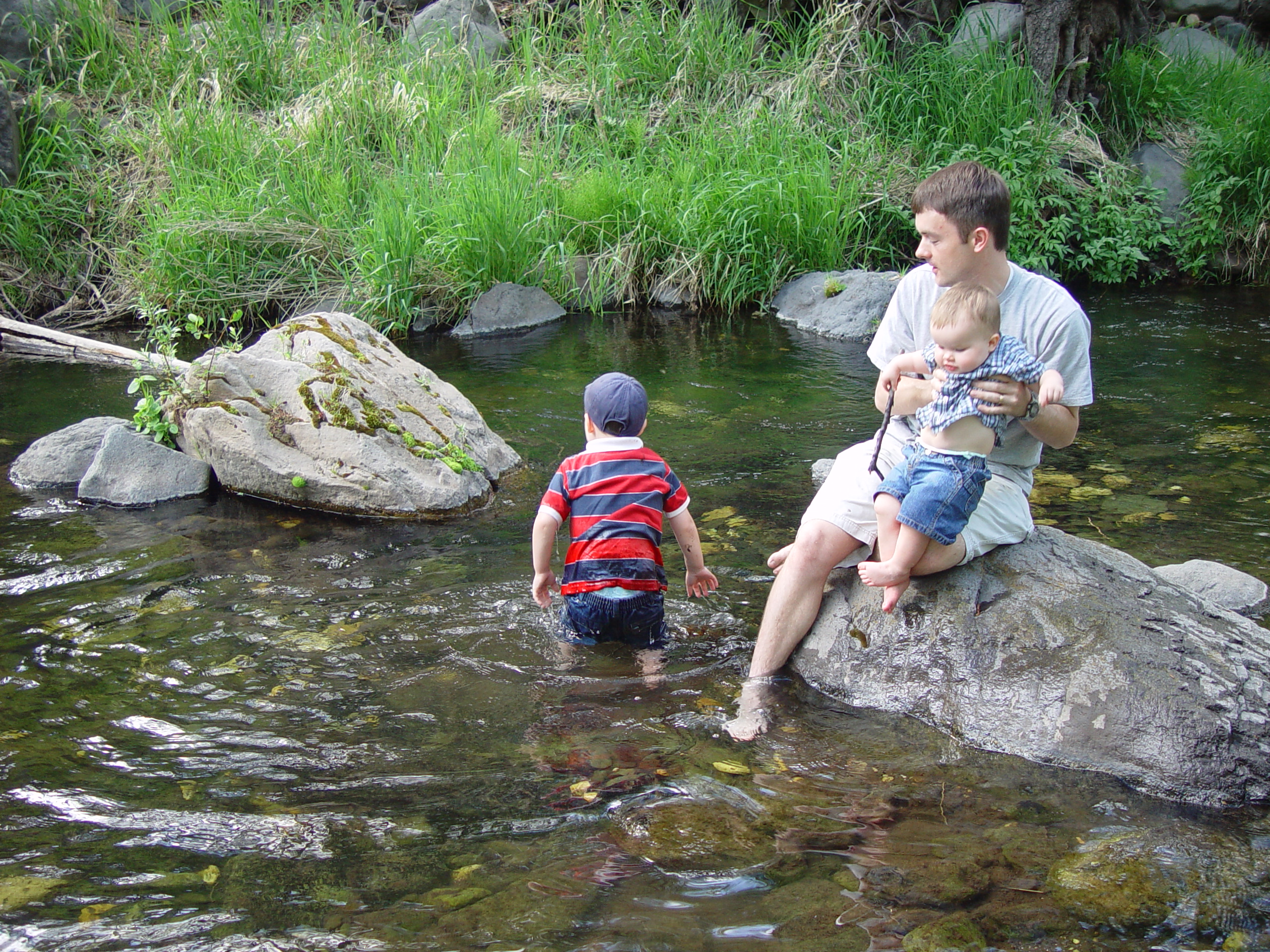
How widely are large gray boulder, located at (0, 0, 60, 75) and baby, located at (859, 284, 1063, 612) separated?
12181 millimetres

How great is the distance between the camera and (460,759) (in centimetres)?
322

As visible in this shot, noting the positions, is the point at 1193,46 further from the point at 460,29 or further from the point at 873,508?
the point at 873,508

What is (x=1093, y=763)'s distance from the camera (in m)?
3.11

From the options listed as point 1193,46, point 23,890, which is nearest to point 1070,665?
point 23,890

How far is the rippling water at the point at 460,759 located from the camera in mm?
2479

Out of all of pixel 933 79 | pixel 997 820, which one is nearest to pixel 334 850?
pixel 997 820

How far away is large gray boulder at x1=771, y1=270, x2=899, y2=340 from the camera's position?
9.44m

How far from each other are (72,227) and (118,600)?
8110mm

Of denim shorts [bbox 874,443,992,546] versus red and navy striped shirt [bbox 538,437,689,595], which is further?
red and navy striped shirt [bbox 538,437,689,595]

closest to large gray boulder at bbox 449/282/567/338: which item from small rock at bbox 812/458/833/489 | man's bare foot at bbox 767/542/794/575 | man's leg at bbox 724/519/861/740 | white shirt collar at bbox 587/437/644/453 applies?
small rock at bbox 812/458/833/489

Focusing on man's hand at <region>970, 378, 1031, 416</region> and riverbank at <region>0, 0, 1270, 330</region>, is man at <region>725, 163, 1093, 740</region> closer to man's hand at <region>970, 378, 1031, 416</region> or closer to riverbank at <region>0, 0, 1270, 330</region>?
man's hand at <region>970, 378, 1031, 416</region>

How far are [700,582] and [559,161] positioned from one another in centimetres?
841

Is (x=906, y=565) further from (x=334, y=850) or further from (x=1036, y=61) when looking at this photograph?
(x=1036, y=61)

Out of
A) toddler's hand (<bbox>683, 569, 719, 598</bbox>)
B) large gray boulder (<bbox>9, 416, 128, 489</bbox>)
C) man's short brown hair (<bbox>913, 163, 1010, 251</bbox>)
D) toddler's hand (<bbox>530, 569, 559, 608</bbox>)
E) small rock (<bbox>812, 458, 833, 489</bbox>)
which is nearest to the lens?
man's short brown hair (<bbox>913, 163, 1010, 251</bbox>)
